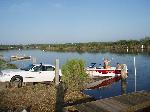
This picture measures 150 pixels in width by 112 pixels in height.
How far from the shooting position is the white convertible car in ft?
61.6

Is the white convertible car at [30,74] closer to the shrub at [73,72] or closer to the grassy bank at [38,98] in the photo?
the grassy bank at [38,98]

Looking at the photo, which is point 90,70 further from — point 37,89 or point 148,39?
point 148,39

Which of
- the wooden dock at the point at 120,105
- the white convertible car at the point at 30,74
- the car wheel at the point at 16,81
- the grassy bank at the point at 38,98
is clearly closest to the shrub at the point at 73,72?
the grassy bank at the point at 38,98

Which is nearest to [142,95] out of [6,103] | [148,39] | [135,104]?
[135,104]

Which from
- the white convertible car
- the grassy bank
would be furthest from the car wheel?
the grassy bank

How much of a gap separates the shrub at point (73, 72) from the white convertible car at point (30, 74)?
2.90m

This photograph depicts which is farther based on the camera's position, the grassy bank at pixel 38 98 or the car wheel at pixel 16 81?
the car wheel at pixel 16 81

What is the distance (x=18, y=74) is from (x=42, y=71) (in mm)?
1881

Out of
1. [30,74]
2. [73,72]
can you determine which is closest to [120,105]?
[73,72]

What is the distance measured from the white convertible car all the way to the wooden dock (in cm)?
898

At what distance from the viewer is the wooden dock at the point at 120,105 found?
400 inches

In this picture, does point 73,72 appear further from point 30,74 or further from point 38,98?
point 30,74

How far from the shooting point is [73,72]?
17.3 metres

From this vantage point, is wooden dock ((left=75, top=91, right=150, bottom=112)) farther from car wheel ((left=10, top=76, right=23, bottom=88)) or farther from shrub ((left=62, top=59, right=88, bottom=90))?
car wheel ((left=10, top=76, right=23, bottom=88))
